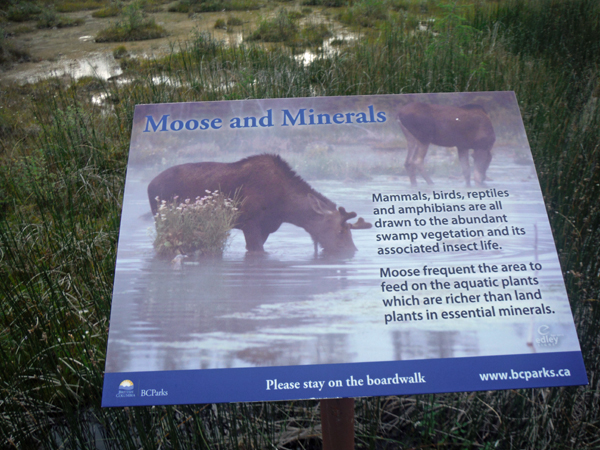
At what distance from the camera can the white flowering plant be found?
1532 millimetres

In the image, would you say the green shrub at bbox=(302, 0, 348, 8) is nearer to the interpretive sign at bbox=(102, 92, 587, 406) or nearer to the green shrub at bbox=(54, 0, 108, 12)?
the green shrub at bbox=(54, 0, 108, 12)

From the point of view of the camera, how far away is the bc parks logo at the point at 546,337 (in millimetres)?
1386

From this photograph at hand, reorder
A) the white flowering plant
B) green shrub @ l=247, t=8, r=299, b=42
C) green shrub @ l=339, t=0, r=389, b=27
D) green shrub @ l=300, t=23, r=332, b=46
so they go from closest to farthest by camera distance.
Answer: the white flowering plant → green shrub @ l=300, t=23, r=332, b=46 → green shrub @ l=247, t=8, r=299, b=42 → green shrub @ l=339, t=0, r=389, b=27

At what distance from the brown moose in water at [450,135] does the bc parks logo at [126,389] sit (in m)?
1.23

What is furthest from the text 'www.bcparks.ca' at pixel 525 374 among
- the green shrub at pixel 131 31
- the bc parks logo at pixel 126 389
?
the green shrub at pixel 131 31

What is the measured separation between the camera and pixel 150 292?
1.47 metres

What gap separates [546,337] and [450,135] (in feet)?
2.75

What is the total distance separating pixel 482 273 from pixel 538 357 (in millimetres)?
311

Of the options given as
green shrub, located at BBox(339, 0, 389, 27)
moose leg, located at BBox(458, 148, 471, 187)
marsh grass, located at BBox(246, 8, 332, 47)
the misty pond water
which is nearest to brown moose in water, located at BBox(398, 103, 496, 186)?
moose leg, located at BBox(458, 148, 471, 187)

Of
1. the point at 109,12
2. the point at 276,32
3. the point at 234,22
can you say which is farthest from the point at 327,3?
the point at 109,12

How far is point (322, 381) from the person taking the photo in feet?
4.35

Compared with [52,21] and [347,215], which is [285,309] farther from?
[52,21]

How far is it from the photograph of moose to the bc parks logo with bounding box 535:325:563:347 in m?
0.02

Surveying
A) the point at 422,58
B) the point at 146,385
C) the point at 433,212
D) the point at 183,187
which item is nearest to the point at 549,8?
the point at 422,58
